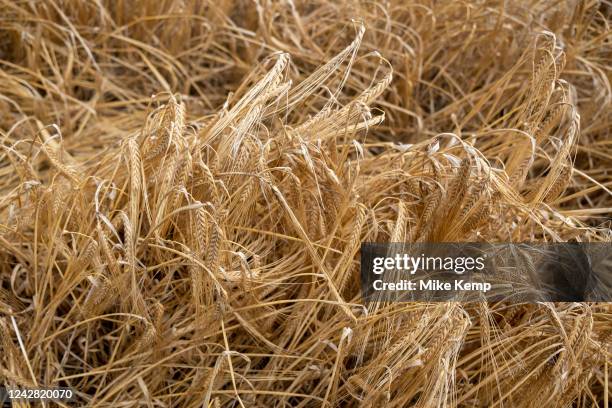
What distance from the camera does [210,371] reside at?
3.91 ft

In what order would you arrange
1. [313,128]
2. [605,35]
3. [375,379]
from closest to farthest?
[375,379] → [313,128] → [605,35]

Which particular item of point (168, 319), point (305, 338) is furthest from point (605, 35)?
point (168, 319)

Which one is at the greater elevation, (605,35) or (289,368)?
(605,35)

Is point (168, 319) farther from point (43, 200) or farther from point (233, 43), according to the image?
point (233, 43)

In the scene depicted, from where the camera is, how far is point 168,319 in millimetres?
1282

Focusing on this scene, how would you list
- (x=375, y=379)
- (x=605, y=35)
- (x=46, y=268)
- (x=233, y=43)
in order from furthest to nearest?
1. (x=233, y=43)
2. (x=605, y=35)
3. (x=46, y=268)
4. (x=375, y=379)

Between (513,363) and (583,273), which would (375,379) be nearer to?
(513,363)

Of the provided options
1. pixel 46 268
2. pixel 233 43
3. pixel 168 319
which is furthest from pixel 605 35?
pixel 46 268

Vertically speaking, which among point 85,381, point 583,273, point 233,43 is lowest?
point 85,381

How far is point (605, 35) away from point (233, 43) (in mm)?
817

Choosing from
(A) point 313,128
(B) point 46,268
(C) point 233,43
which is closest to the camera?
(B) point 46,268

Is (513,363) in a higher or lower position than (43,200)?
lower

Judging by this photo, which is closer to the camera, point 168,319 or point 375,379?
point 375,379

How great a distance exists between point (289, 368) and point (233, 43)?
0.97 metres
